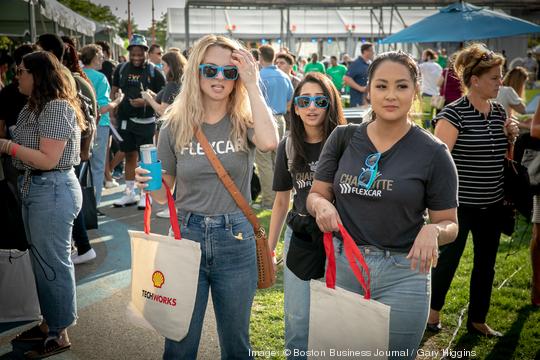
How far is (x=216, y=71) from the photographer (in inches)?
113

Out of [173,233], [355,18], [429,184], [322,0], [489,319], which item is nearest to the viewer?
[429,184]

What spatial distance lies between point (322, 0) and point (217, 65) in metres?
18.6

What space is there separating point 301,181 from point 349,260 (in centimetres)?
99

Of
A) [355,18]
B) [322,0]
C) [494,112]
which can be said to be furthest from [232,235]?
[355,18]

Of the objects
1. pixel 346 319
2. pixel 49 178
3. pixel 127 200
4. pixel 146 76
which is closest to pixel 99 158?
pixel 127 200

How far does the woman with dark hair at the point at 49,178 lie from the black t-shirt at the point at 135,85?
4.40 meters

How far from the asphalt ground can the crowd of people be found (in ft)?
0.63

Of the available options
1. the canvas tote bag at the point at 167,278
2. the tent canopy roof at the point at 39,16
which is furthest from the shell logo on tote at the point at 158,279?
the tent canopy roof at the point at 39,16

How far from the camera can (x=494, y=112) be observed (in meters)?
4.08

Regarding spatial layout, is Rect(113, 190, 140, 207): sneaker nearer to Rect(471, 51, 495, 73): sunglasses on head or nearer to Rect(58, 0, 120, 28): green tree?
Rect(471, 51, 495, 73): sunglasses on head

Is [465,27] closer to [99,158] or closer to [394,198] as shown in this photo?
[99,158]

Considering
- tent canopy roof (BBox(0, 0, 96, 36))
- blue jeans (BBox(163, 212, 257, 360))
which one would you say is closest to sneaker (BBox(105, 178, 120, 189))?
tent canopy roof (BBox(0, 0, 96, 36))

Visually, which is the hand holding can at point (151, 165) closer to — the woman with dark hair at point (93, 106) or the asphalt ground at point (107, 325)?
the asphalt ground at point (107, 325)

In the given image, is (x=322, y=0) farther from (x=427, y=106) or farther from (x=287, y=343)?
(x=287, y=343)
